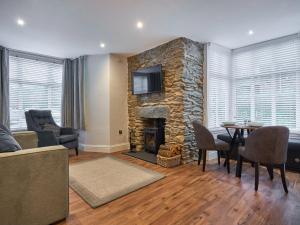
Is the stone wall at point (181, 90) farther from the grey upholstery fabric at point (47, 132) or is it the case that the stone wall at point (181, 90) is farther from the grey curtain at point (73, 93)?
the grey upholstery fabric at point (47, 132)

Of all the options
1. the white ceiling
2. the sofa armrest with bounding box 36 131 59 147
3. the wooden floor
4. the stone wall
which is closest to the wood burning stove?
the stone wall

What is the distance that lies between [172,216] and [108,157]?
2.48 metres

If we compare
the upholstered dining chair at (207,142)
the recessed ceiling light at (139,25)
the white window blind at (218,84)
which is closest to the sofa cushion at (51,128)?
the recessed ceiling light at (139,25)

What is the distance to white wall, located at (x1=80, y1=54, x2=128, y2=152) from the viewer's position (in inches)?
181

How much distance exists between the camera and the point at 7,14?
263 cm

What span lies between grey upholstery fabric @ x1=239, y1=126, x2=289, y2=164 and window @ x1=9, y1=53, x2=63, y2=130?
4.66m

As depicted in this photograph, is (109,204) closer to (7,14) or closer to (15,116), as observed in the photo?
(7,14)

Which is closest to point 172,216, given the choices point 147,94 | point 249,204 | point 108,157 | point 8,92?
point 249,204

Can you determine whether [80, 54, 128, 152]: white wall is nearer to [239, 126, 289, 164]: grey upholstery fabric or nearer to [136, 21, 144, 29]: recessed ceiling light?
[136, 21, 144, 29]: recessed ceiling light

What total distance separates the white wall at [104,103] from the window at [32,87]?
3.00 feet

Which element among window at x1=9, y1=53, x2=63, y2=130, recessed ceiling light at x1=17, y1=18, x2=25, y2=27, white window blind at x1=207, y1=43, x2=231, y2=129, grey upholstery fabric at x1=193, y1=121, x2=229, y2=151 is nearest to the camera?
recessed ceiling light at x1=17, y1=18, x2=25, y2=27

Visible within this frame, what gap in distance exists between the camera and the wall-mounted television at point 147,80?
12.8ft

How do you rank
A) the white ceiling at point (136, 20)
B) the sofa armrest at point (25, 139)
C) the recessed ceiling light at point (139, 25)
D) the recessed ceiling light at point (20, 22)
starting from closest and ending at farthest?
the white ceiling at point (136, 20) < the sofa armrest at point (25, 139) < the recessed ceiling light at point (20, 22) < the recessed ceiling light at point (139, 25)

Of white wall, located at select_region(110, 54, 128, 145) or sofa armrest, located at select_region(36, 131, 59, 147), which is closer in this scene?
sofa armrest, located at select_region(36, 131, 59, 147)
